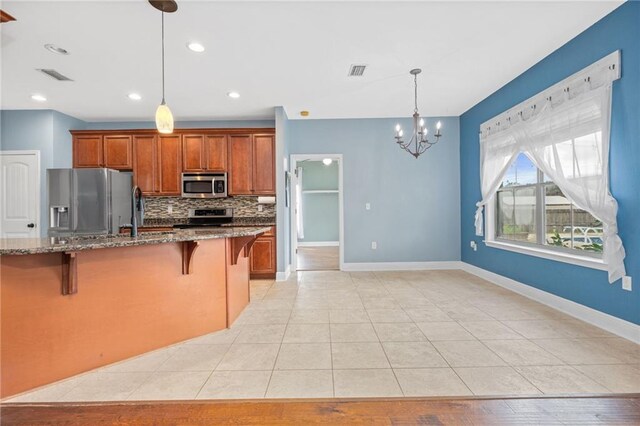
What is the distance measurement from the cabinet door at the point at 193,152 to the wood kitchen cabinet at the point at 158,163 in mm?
86

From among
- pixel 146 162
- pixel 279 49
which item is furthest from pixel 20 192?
pixel 279 49

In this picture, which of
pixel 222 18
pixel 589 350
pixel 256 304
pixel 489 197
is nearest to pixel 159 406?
pixel 256 304

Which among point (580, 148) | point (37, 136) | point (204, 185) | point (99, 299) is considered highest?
point (37, 136)

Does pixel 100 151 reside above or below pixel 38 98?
below

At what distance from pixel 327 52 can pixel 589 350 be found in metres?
3.46

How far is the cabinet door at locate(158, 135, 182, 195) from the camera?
16.4 feet

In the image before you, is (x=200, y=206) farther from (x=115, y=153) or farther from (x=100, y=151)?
(x=100, y=151)

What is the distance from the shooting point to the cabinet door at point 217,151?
196 inches

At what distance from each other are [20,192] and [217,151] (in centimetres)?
304

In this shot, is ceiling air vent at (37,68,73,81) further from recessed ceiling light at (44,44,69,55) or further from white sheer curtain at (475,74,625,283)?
white sheer curtain at (475,74,625,283)

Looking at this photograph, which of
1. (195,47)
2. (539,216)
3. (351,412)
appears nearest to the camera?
(351,412)

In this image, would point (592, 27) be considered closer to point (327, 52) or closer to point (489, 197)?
point (489, 197)

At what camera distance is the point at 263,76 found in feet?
11.9

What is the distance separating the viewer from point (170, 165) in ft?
16.4
